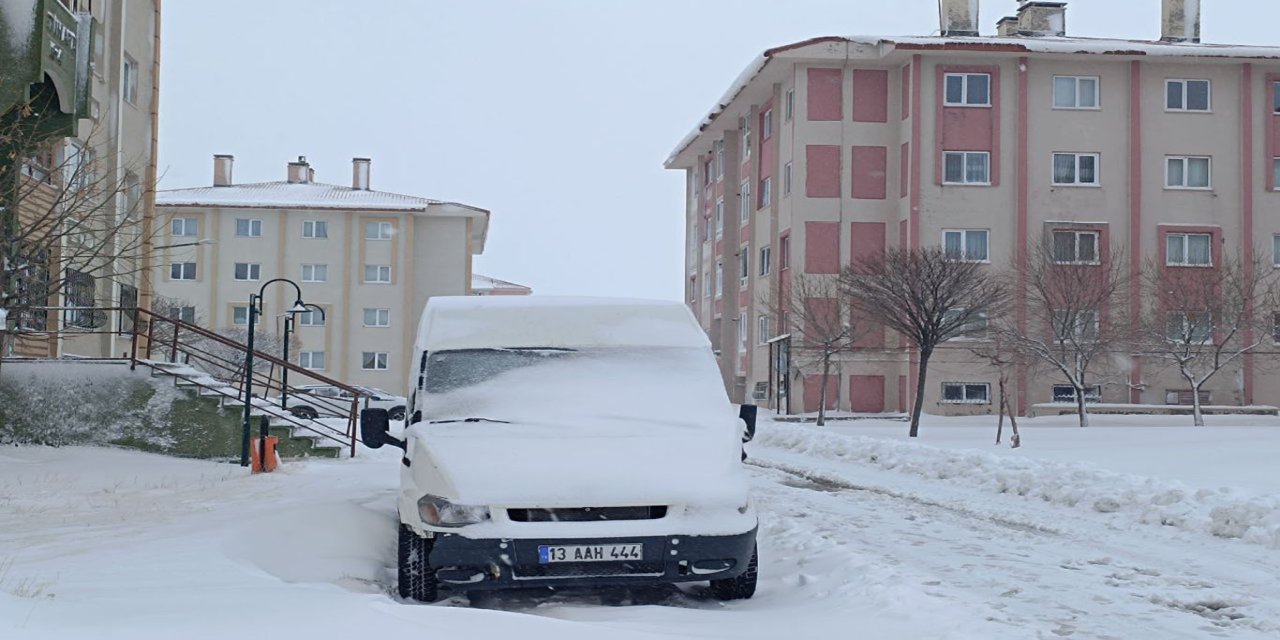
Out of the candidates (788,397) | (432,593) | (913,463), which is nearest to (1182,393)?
(788,397)

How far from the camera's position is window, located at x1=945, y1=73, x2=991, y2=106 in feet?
153

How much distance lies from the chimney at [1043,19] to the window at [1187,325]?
617 inches

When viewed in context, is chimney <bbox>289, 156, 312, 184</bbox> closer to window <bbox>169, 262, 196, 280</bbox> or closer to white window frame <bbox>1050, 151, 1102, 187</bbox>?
window <bbox>169, 262, 196, 280</bbox>

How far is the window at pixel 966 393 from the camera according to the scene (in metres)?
45.5

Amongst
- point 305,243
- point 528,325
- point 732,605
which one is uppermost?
point 305,243

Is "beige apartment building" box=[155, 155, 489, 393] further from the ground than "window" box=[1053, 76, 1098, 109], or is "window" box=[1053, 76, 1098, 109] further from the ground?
"window" box=[1053, 76, 1098, 109]

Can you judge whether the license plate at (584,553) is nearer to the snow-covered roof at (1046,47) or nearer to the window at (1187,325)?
the window at (1187,325)

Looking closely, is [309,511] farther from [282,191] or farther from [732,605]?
[282,191]

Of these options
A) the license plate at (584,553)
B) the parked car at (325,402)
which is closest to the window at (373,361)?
the parked car at (325,402)

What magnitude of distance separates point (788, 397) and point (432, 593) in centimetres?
3856

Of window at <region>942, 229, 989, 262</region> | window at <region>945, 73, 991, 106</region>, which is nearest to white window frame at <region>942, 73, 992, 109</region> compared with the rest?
window at <region>945, 73, 991, 106</region>

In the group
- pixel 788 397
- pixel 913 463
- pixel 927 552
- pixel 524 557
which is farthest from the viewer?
pixel 788 397

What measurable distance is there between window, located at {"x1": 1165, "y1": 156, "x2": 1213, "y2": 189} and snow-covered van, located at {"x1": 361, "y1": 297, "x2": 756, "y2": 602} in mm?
42204

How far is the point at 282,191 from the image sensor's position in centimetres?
7531
